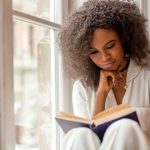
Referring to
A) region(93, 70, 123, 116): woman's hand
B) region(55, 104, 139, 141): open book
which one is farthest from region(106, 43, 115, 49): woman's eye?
region(55, 104, 139, 141): open book

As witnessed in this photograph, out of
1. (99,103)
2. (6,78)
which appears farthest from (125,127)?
(6,78)

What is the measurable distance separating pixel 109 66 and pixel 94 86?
0.43 feet

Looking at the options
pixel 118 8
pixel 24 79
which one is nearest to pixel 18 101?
pixel 24 79

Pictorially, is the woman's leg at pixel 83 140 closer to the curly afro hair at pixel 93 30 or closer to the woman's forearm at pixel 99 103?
the woman's forearm at pixel 99 103

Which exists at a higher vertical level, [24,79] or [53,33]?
[53,33]

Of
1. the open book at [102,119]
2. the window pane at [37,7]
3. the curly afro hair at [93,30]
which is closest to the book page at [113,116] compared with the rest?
the open book at [102,119]

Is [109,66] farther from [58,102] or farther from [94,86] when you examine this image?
[58,102]

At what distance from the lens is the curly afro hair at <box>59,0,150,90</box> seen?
45.3 inches

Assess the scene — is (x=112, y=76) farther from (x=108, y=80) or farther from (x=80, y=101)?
(x=80, y=101)

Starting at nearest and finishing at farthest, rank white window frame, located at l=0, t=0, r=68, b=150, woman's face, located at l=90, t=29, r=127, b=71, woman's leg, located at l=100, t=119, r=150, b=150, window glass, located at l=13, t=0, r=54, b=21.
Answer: woman's leg, located at l=100, t=119, r=150, b=150 → white window frame, located at l=0, t=0, r=68, b=150 → woman's face, located at l=90, t=29, r=127, b=71 → window glass, located at l=13, t=0, r=54, b=21

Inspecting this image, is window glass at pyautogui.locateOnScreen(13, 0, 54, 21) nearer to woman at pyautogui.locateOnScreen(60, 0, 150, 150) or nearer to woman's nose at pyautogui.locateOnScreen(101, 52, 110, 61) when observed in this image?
woman at pyautogui.locateOnScreen(60, 0, 150, 150)

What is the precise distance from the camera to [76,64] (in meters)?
1.28

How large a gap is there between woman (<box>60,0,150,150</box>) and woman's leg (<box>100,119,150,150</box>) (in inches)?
7.8

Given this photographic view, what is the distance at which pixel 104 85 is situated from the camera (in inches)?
47.2
